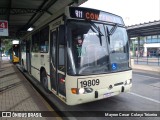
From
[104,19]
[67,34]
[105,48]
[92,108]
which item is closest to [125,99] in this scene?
[92,108]

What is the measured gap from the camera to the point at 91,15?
223 inches

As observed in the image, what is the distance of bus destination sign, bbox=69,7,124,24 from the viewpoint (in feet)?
17.7


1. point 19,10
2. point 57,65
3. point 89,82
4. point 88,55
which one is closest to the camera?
point 89,82

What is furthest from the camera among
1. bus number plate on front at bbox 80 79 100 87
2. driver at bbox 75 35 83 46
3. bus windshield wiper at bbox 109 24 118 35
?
bus windshield wiper at bbox 109 24 118 35

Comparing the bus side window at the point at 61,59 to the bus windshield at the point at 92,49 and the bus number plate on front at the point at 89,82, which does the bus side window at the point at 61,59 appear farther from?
the bus number plate on front at the point at 89,82

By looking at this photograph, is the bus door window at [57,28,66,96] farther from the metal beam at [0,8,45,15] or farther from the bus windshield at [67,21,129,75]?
the metal beam at [0,8,45,15]

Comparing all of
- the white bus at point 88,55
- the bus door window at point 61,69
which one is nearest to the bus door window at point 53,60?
the white bus at point 88,55

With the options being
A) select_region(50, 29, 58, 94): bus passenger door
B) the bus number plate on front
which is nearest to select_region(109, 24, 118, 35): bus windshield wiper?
the bus number plate on front

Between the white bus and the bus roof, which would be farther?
the bus roof

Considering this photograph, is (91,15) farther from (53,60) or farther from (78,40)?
(53,60)

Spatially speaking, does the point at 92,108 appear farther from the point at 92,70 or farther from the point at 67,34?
the point at 67,34

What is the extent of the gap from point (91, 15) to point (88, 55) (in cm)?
119

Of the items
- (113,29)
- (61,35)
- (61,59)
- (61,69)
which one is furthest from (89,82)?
(113,29)

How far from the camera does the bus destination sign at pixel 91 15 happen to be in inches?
213
